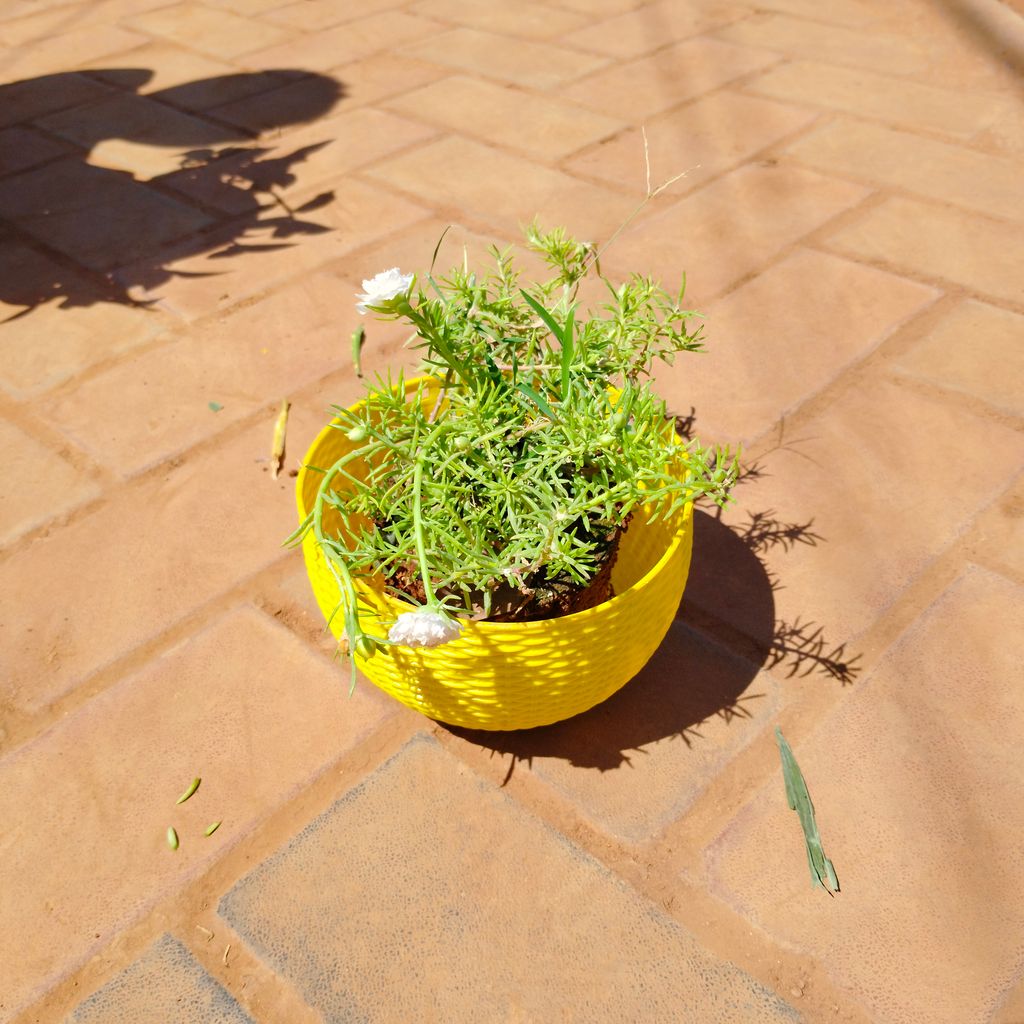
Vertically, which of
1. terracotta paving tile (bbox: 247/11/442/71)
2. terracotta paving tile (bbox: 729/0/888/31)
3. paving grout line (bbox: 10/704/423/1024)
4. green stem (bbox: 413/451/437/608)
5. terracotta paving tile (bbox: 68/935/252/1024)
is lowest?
terracotta paving tile (bbox: 68/935/252/1024)

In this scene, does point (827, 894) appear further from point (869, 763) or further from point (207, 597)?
point (207, 597)

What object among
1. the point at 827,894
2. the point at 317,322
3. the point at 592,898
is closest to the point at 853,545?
the point at 827,894

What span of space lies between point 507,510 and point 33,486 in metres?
1.28

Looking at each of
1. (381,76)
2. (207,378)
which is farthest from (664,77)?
(207,378)

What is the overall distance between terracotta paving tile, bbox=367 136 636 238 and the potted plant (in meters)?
1.47

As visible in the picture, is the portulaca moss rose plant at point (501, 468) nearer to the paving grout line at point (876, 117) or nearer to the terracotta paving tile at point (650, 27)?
the paving grout line at point (876, 117)

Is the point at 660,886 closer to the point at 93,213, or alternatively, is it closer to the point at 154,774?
the point at 154,774

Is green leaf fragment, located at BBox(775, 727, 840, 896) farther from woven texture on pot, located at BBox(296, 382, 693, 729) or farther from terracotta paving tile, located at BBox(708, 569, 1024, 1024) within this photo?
woven texture on pot, located at BBox(296, 382, 693, 729)

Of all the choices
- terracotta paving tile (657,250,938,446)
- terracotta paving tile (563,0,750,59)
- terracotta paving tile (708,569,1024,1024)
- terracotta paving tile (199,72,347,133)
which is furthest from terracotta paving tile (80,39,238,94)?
terracotta paving tile (708,569,1024,1024)

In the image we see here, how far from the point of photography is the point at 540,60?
153 inches

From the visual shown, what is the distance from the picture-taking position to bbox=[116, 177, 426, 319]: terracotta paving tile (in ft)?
8.56

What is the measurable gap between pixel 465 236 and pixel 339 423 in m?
1.43

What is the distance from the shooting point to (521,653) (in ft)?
4.10

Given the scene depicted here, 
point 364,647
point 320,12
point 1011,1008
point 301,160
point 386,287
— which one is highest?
point 386,287
